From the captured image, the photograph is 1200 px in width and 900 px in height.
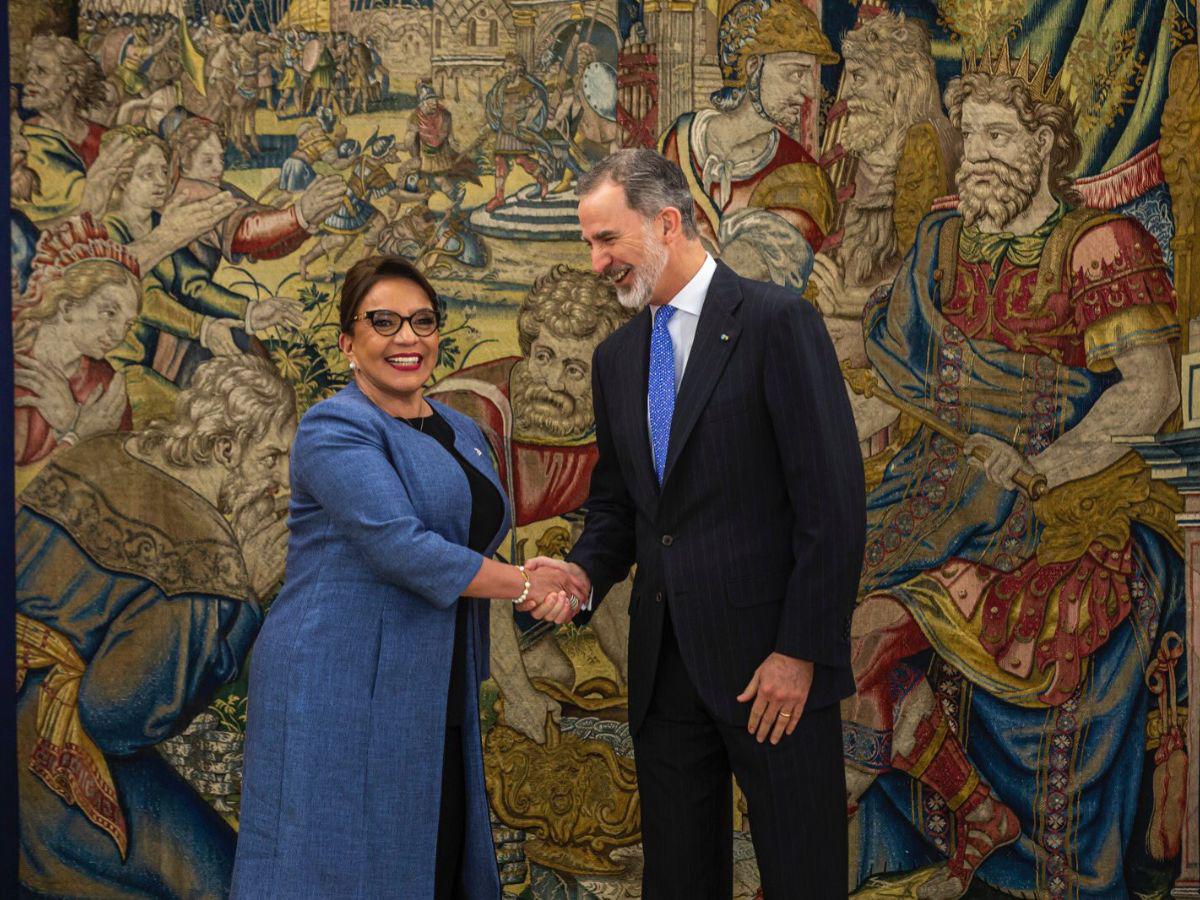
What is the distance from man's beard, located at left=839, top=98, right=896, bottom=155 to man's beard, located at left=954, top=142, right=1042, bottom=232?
0.30 meters

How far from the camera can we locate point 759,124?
161 inches

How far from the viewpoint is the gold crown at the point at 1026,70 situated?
4.00 metres

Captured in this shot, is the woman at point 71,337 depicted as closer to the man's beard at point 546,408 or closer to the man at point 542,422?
the man at point 542,422

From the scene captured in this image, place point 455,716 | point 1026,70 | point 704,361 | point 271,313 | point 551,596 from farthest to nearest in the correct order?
point 271,313 → point 1026,70 → point 551,596 → point 455,716 → point 704,361

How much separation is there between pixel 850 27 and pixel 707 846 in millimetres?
2831

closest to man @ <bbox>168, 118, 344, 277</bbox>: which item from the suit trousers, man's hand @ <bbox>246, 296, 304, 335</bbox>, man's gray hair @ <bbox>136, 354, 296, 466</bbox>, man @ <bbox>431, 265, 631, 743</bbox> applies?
man's hand @ <bbox>246, 296, 304, 335</bbox>

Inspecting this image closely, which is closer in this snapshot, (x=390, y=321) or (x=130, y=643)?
(x=390, y=321)

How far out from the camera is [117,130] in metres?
4.26

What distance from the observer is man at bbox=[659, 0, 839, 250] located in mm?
4082

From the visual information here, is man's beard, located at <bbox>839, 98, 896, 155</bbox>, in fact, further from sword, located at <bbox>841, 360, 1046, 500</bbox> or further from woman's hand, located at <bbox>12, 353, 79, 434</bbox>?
woman's hand, located at <bbox>12, 353, 79, 434</bbox>

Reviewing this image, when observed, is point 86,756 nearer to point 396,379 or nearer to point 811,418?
point 396,379

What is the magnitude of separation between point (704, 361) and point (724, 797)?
1.15 m

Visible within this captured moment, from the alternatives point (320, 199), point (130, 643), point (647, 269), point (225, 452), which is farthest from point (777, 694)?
point (130, 643)

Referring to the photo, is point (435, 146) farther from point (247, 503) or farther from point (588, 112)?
point (247, 503)
